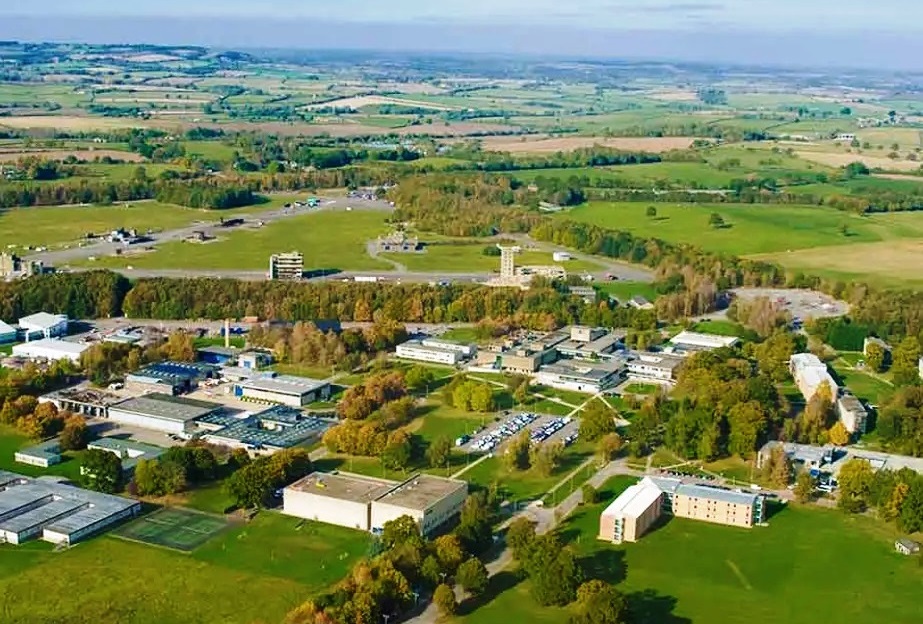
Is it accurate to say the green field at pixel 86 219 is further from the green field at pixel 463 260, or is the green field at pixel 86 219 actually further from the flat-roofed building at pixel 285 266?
the green field at pixel 463 260

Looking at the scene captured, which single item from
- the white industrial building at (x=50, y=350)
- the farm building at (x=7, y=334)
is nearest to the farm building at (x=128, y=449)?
the white industrial building at (x=50, y=350)

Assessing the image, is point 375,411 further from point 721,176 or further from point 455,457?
point 721,176

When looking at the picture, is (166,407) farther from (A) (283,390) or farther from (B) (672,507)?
(B) (672,507)

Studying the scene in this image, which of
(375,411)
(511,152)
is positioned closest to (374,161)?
(511,152)

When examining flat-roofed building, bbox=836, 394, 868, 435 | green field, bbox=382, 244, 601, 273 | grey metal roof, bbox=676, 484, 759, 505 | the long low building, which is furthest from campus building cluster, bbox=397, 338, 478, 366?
green field, bbox=382, 244, 601, 273

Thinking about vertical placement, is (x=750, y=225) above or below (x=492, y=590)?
above

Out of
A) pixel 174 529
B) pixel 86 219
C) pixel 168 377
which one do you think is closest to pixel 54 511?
pixel 174 529

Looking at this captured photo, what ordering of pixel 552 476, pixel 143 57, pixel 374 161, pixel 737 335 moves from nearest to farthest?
1. pixel 552 476
2. pixel 737 335
3. pixel 374 161
4. pixel 143 57
